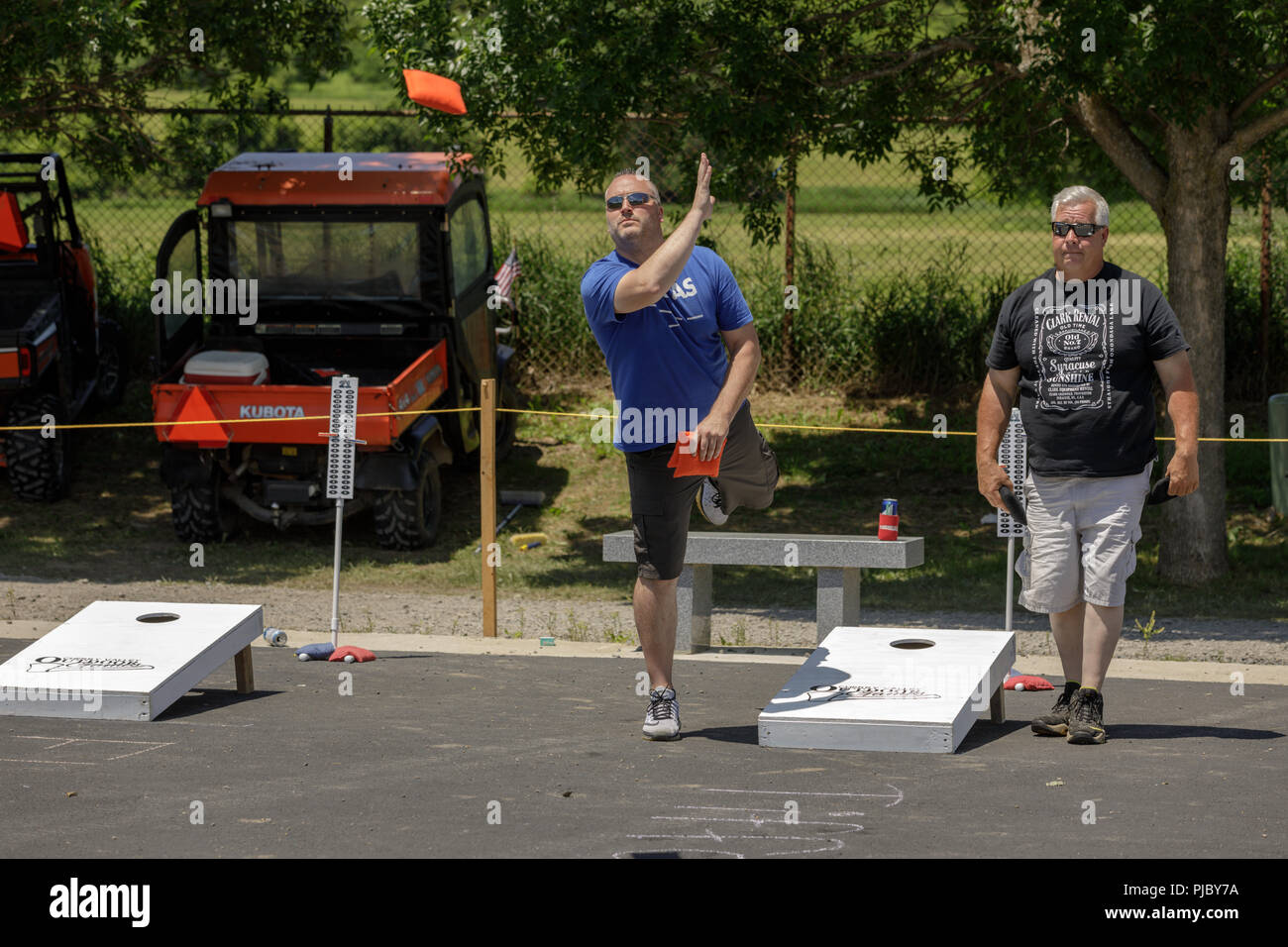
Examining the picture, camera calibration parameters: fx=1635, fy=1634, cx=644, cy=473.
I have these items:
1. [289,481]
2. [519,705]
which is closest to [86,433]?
[289,481]

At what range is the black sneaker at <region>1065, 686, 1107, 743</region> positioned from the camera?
5793mm

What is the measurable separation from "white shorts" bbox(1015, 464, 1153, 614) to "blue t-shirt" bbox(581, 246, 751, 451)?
50.0 inches

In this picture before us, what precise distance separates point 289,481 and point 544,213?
815 inches

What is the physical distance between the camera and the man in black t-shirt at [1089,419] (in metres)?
5.63

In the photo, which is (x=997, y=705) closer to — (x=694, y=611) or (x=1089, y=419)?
(x=1089, y=419)

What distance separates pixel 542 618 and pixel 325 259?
4141 millimetres

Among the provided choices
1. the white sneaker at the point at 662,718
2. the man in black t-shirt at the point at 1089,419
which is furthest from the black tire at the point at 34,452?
the man in black t-shirt at the point at 1089,419

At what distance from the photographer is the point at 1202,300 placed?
10.9m

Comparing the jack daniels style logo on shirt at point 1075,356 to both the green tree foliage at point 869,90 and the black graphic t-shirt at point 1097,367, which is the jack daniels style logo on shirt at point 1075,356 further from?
the green tree foliage at point 869,90

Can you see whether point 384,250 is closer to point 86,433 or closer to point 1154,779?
point 86,433

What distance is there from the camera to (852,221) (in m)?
31.7

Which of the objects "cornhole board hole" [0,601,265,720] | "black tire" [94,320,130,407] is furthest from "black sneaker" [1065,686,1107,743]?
"black tire" [94,320,130,407]

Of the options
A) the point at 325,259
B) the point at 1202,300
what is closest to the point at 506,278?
the point at 325,259

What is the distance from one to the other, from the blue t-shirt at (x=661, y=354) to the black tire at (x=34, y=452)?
846 cm
